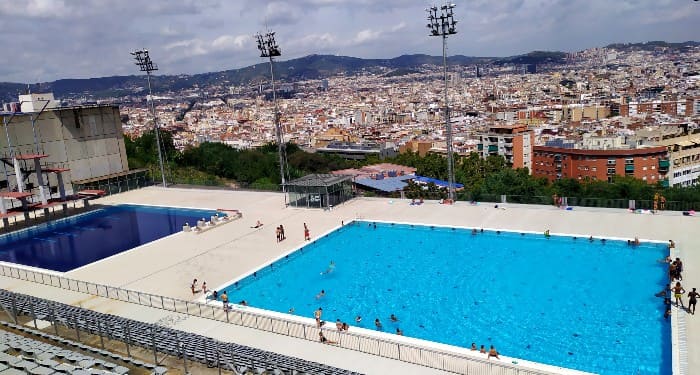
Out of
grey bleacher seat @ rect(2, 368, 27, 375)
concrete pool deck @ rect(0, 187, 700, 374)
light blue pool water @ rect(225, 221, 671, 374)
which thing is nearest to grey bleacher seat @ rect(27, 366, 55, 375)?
grey bleacher seat @ rect(2, 368, 27, 375)

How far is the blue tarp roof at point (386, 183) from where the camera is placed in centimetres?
3425

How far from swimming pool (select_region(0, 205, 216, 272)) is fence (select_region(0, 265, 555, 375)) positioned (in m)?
4.01

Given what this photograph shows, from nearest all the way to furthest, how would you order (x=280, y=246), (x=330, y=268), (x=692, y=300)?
(x=692, y=300) < (x=330, y=268) < (x=280, y=246)

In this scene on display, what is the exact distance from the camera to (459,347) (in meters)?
13.8

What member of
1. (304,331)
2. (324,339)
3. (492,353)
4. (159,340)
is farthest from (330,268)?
(159,340)

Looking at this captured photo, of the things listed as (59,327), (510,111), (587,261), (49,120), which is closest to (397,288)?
(587,261)

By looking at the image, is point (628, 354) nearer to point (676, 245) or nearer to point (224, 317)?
point (676, 245)

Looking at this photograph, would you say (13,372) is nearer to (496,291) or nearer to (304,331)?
(304,331)

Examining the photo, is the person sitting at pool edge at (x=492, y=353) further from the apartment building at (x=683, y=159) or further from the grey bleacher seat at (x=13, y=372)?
the apartment building at (x=683, y=159)

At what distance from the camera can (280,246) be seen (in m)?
23.0

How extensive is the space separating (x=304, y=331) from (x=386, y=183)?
902 inches

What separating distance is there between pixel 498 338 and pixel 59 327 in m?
11.9

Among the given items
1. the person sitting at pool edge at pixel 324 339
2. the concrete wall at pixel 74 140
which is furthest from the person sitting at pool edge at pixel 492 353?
the concrete wall at pixel 74 140

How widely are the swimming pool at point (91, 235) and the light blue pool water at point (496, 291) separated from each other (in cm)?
959
